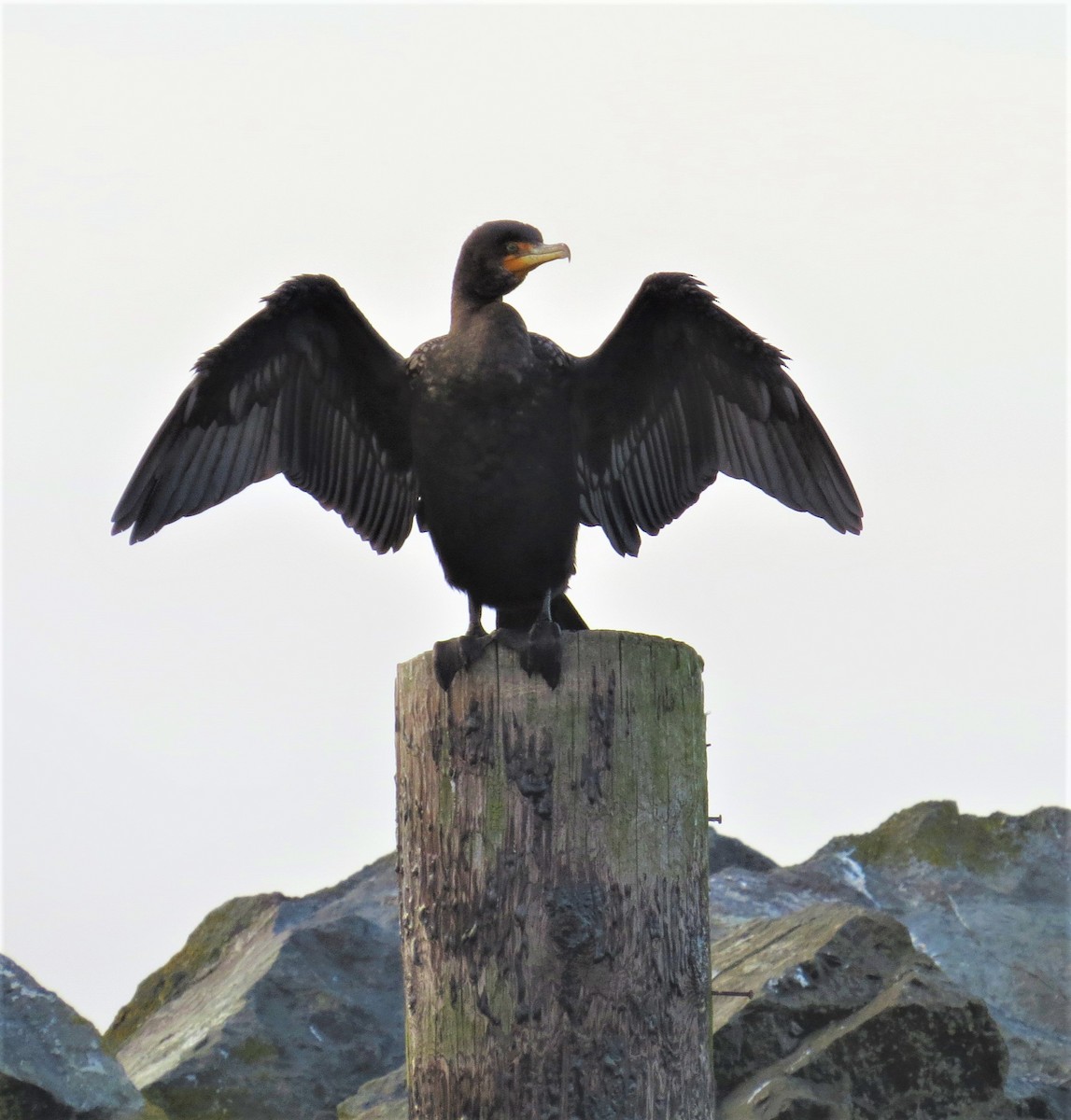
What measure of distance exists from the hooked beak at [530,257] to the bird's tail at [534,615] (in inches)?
38.1

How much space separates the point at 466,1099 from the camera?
3803 mm

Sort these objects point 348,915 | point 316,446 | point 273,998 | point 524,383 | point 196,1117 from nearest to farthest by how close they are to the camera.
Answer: point 524,383 → point 316,446 → point 196,1117 → point 273,998 → point 348,915

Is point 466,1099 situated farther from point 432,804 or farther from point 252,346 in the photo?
point 252,346

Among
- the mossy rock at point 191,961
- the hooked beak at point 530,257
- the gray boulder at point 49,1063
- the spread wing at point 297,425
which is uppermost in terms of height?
the hooked beak at point 530,257

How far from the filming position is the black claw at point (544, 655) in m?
3.92

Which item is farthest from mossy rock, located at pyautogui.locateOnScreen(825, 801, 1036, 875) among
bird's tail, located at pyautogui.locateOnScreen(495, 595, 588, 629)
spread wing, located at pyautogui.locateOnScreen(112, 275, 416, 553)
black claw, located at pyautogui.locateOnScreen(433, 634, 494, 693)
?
black claw, located at pyautogui.locateOnScreen(433, 634, 494, 693)

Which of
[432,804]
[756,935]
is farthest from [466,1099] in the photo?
[756,935]

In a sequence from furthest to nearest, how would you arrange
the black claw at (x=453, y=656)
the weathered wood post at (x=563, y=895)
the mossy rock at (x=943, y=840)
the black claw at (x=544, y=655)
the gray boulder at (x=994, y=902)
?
the mossy rock at (x=943, y=840), the gray boulder at (x=994, y=902), the black claw at (x=453, y=656), the black claw at (x=544, y=655), the weathered wood post at (x=563, y=895)

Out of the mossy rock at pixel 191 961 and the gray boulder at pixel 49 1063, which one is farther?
the mossy rock at pixel 191 961

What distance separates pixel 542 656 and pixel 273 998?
3.51 metres

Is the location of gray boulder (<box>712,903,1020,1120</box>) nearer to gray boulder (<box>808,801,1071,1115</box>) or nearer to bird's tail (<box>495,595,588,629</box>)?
gray boulder (<box>808,801,1071,1115</box>)

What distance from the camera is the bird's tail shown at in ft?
17.4

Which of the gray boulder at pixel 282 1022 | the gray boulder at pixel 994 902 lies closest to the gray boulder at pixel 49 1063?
the gray boulder at pixel 282 1022

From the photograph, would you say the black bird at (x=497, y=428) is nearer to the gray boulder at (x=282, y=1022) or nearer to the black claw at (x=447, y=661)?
the black claw at (x=447, y=661)
